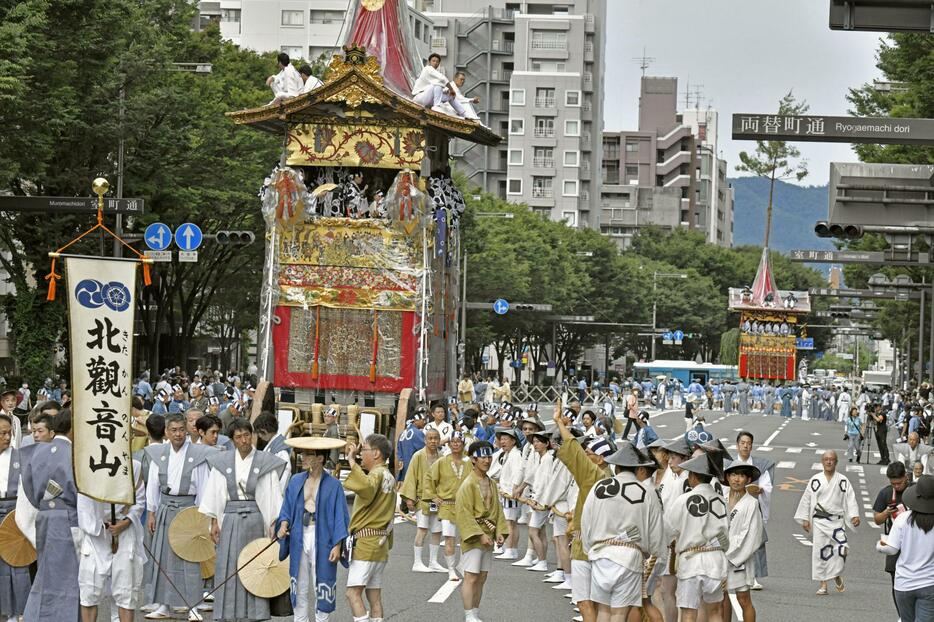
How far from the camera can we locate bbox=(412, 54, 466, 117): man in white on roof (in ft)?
93.4

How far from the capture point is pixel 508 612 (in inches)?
570

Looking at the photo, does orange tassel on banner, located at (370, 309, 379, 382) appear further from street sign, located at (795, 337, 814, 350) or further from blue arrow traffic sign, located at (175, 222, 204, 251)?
street sign, located at (795, 337, 814, 350)

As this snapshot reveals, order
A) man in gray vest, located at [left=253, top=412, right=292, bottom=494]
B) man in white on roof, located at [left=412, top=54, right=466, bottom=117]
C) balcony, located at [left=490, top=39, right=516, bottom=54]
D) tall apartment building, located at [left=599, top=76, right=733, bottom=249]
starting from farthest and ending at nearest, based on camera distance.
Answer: tall apartment building, located at [left=599, top=76, right=733, bottom=249] → balcony, located at [left=490, top=39, right=516, bottom=54] → man in white on roof, located at [left=412, top=54, right=466, bottom=117] → man in gray vest, located at [left=253, top=412, right=292, bottom=494]

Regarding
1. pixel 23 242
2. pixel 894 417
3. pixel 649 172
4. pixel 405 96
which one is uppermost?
pixel 649 172

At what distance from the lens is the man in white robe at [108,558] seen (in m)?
11.5

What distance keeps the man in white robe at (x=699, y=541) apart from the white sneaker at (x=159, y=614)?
4.41 meters

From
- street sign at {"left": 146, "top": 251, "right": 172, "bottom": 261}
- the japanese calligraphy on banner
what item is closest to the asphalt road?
the japanese calligraphy on banner

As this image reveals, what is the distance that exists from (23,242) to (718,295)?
7957 centimetres

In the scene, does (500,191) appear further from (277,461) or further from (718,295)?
(277,461)

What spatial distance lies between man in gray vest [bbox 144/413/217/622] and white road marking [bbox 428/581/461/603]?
9.36ft

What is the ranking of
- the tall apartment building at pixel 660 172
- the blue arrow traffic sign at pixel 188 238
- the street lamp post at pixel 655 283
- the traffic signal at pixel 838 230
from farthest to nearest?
1. the tall apartment building at pixel 660 172
2. the street lamp post at pixel 655 283
3. the blue arrow traffic sign at pixel 188 238
4. the traffic signal at pixel 838 230

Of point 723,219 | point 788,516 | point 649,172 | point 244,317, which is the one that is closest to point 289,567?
point 788,516

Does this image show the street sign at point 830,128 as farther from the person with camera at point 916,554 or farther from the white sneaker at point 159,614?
the white sneaker at point 159,614

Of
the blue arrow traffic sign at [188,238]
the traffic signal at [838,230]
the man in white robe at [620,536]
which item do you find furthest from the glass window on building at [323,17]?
the man in white robe at [620,536]
